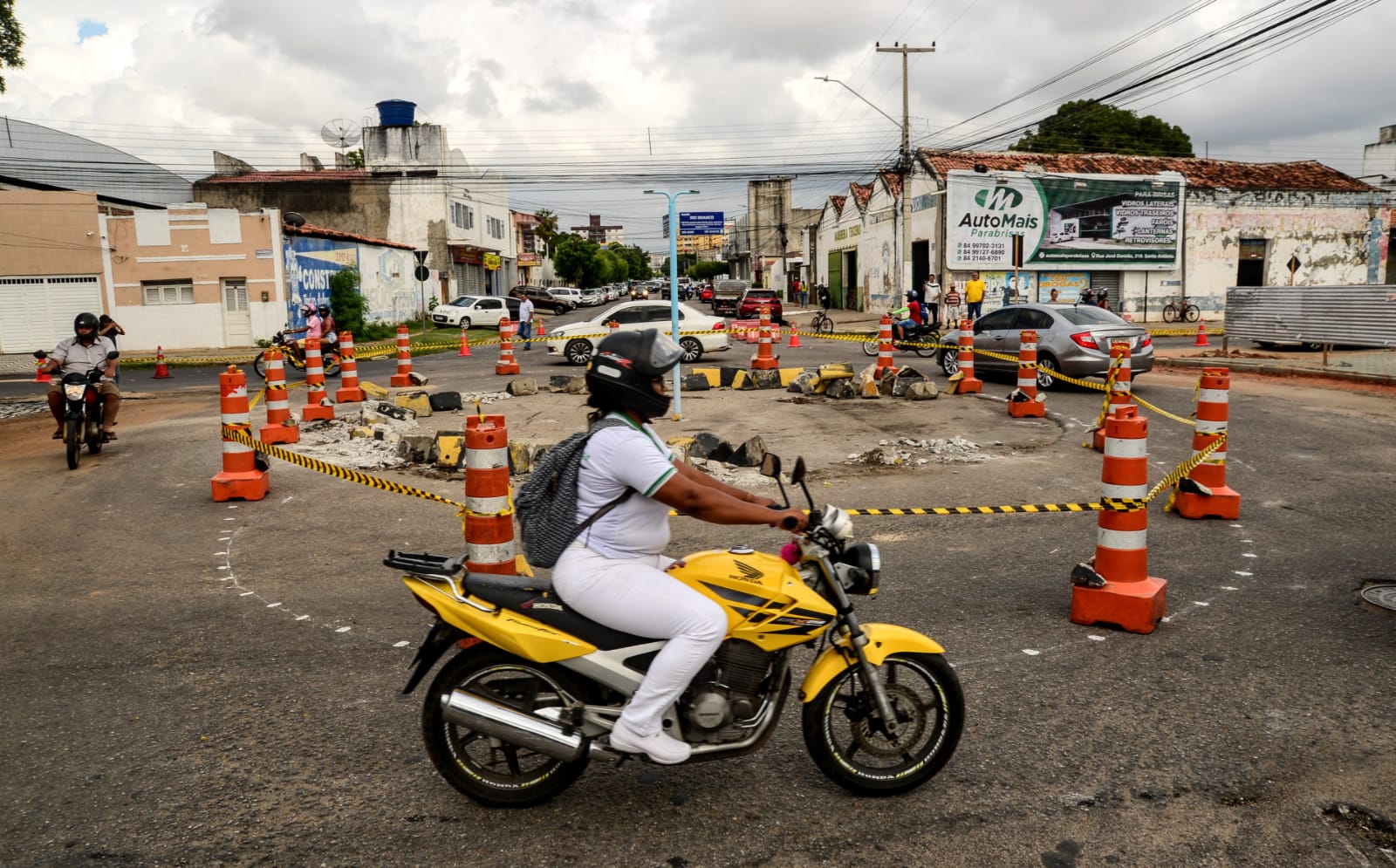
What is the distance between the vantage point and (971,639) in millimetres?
5238

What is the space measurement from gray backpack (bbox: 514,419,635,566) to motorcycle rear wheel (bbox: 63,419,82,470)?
926 cm

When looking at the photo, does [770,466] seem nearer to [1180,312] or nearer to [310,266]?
[310,266]

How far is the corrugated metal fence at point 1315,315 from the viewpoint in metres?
21.1

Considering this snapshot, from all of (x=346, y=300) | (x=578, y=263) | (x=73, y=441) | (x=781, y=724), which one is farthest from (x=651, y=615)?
(x=578, y=263)

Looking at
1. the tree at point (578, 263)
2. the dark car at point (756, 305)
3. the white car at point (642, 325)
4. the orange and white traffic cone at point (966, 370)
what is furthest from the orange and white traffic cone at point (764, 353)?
the tree at point (578, 263)

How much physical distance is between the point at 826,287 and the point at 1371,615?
50.5 m

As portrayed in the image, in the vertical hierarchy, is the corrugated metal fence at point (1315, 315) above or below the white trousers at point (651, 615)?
above

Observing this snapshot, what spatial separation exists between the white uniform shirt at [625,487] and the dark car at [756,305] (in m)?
38.0

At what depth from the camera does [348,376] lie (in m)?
15.9

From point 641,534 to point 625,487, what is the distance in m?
0.18

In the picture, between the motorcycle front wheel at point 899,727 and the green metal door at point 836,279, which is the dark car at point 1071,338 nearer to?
the motorcycle front wheel at point 899,727

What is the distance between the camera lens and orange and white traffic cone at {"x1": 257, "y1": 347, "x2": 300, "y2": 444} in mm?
11695

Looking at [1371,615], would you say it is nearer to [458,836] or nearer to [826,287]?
[458,836]

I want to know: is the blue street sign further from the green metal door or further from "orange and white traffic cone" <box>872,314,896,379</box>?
the green metal door
